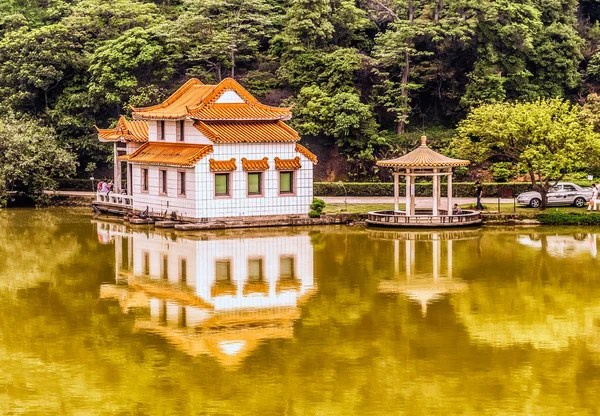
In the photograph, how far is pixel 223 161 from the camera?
4328 cm

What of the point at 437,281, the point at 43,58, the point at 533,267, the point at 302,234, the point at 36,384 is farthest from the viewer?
the point at 43,58

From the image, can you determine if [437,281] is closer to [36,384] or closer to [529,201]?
[36,384]

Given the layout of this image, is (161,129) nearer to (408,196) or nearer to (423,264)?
(408,196)

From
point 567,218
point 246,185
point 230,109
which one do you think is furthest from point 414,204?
point 230,109

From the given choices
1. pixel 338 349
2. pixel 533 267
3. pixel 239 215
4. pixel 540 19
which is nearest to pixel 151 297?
pixel 338 349

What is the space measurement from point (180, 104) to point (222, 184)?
523cm

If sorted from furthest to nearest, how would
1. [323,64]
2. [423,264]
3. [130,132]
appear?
1. [323,64]
2. [130,132]
3. [423,264]

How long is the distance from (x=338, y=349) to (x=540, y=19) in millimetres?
40556

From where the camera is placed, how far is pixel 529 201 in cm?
4647

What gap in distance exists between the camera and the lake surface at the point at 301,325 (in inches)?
783

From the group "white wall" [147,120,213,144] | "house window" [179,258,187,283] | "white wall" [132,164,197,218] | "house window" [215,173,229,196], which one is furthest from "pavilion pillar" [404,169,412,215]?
"house window" [179,258,187,283]

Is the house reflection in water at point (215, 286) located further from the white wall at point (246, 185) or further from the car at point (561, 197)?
the car at point (561, 197)

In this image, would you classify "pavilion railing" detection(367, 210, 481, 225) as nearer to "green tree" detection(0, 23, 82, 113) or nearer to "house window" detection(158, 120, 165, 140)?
"house window" detection(158, 120, 165, 140)

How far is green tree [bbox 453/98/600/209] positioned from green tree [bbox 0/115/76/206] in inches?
798
